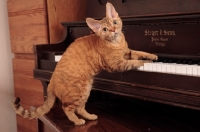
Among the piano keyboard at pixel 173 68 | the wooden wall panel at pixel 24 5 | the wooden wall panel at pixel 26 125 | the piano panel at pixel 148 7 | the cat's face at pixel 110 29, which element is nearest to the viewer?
the piano keyboard at pixel 173 68

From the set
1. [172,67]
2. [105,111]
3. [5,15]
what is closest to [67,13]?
[5,15]

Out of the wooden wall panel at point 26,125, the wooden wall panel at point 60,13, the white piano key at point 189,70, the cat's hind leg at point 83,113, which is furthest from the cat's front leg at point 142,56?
the wooden wall panel at point 26,125

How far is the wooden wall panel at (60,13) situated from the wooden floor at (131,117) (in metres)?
0.52

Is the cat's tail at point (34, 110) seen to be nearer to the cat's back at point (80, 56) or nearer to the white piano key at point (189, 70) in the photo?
the cat's back at point (80, 56)

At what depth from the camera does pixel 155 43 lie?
127cm

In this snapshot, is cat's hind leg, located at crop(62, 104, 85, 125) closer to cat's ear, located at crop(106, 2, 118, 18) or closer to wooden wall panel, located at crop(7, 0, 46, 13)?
cat's ear, located at crop(106, 2, 118, 18)

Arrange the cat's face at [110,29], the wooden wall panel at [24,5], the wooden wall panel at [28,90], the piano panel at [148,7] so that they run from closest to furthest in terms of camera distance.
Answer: the cat's face at [110,29]
the piano panel at [148,7]
the wooden wall panel at [24,5]
the wooden wall panel at [28,90]

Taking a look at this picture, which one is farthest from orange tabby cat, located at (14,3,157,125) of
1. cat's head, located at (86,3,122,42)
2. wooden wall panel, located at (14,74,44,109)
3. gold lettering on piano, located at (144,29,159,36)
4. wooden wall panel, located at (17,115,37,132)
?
wooden wall panel, located at (17,115,37,132)

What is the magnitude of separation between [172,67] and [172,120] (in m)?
0.46

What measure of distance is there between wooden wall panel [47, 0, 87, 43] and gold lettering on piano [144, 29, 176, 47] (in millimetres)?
848

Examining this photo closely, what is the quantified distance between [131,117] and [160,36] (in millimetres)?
437

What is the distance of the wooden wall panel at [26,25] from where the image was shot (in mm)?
1917

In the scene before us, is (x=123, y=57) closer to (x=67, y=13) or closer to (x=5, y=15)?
(x=67, y=13)

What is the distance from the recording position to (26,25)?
2.07 metres
